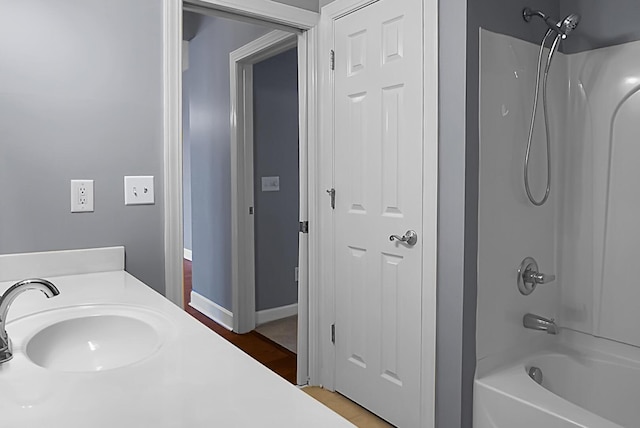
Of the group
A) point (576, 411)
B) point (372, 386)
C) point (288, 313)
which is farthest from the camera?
point (288, 313)

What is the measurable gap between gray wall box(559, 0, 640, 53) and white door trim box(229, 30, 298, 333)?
2.08 m

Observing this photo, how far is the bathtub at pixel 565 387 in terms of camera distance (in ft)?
5.82

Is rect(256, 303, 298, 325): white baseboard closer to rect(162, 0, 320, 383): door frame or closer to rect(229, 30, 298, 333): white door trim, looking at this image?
rect(229, 30, 298, 333): white door trim

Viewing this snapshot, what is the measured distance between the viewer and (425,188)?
2080 mm

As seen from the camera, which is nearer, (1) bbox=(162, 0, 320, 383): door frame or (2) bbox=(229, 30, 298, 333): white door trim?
(1) bbox=(162, 0, 320, 383): door frame

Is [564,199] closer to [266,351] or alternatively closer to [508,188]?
[508,188]

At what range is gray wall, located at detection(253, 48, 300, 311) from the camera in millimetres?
3885

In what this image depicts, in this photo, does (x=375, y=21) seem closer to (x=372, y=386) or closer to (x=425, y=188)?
(x=425, y=188)

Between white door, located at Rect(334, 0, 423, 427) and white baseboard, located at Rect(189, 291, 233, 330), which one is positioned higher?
white door, located at Rect(334, 0, 423, 427)

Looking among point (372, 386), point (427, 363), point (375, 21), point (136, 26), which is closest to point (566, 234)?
point (427, 363)

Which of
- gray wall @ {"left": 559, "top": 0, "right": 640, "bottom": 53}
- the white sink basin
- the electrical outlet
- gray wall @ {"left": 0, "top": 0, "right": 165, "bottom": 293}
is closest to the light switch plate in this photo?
gray wall @ {"left": 0, "top": 0, "right": 165, "bottom": 293}

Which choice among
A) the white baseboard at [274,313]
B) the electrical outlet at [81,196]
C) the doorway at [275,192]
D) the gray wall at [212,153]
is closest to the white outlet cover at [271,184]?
the doorway at [275,192]

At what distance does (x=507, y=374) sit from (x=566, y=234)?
0.73 meters

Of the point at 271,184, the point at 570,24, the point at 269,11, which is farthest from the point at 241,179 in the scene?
the point at 570,24
